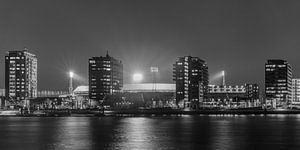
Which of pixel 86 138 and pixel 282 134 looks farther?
pixel 282 134

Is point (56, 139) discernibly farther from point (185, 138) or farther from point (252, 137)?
point (252, 137)

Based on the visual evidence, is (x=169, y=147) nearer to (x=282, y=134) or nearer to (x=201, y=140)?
(x=201, y=140)

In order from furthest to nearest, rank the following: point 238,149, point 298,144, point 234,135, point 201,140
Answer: point 234,135 → point 201,140 → point 298,144 → point 238,149

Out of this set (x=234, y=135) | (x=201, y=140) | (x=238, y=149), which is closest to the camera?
(x=238, y=149)

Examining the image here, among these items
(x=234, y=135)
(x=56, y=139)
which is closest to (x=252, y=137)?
(x=234, y=135)

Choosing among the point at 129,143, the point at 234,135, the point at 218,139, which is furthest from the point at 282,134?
the point at 129,143

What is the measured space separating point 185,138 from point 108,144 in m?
14.9

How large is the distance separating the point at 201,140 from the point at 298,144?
48.6ft

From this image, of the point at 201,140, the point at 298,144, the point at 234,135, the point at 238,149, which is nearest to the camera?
the point at 238,149

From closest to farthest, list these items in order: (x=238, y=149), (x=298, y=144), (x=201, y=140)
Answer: (x=238, y=149) < (x=298, y=144) < (x=201, y=140)

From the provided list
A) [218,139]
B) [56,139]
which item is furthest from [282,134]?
[56,139]

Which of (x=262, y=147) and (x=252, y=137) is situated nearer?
(x=262, y=147)

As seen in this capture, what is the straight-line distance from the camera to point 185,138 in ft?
287

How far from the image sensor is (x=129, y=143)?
78438 millimetres
